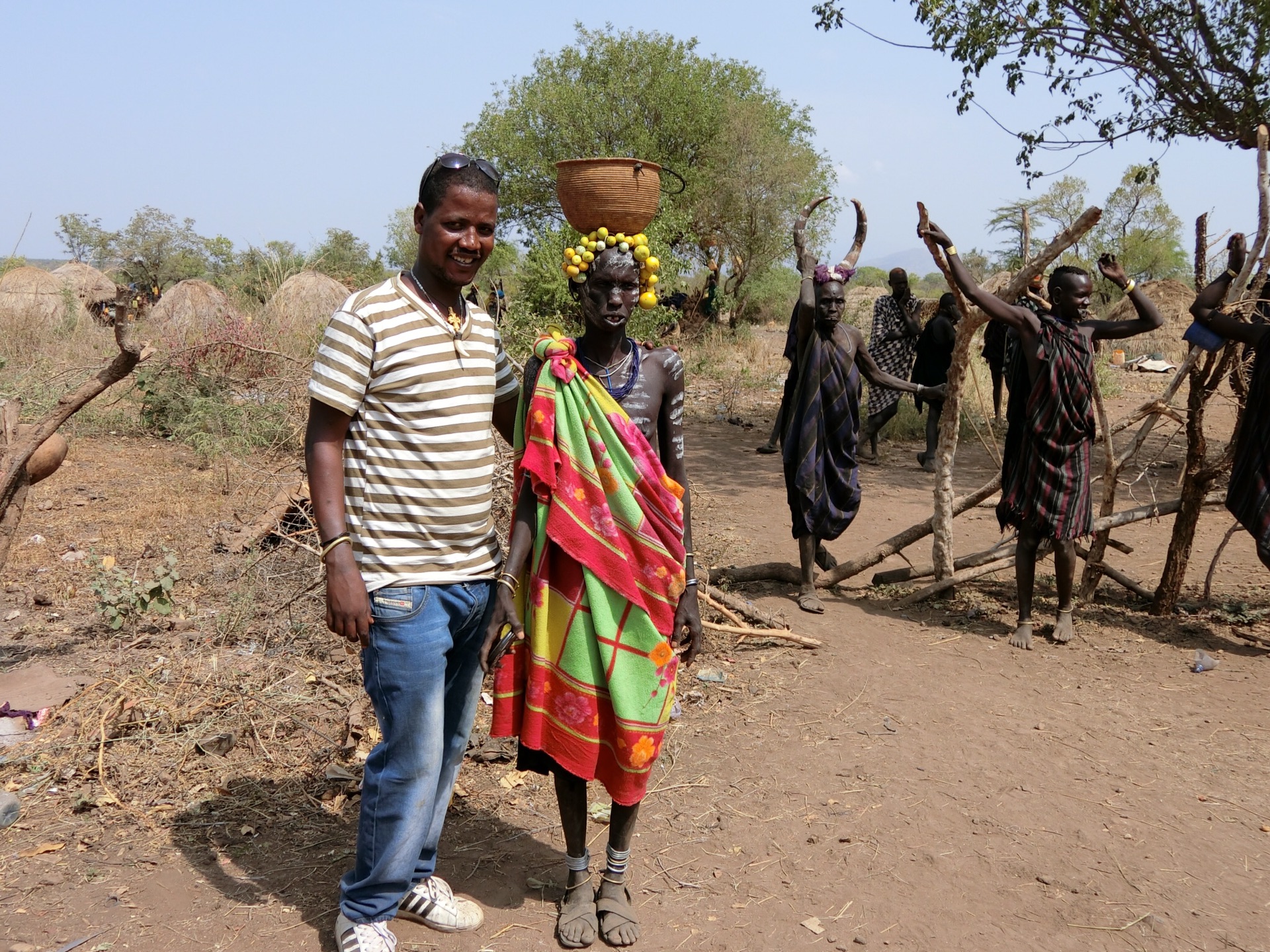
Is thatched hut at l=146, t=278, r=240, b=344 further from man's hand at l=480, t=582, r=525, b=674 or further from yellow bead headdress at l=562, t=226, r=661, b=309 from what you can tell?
man's hand at l=480, t=582, r=525, b=674

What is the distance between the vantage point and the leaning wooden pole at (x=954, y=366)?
15.1 feet

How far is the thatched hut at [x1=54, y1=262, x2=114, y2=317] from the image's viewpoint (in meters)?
16.9

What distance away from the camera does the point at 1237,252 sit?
4.78 metres

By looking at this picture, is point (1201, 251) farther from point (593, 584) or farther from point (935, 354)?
point (935, 354)

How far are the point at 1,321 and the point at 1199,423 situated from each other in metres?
13.3

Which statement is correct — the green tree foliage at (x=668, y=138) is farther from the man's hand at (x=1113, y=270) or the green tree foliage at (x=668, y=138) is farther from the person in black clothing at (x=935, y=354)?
the man's hand at (x=1113, y=270)

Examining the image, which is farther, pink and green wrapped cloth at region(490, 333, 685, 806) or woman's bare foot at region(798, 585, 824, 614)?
woman's bare foot at region(798, 585, 824, 614)

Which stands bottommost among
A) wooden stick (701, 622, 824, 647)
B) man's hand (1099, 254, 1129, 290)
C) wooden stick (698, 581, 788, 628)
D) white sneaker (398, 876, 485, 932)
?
white sneaker (398, 876, 485, 932)

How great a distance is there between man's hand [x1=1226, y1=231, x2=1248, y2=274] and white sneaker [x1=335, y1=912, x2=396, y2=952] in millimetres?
4818

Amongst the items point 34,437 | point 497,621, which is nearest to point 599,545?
point 497,621

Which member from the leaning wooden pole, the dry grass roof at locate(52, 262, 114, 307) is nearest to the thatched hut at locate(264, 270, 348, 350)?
the dry grass roof at locate(52, 262, 114, 307)

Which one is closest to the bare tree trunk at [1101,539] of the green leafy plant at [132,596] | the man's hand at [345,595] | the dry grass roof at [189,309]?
the man's hand at [345,595]

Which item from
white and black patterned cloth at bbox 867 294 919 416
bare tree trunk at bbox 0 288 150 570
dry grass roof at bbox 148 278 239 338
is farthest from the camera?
dry grass roof at bbox 148 278 239 338

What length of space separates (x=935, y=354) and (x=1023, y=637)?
5.51m
